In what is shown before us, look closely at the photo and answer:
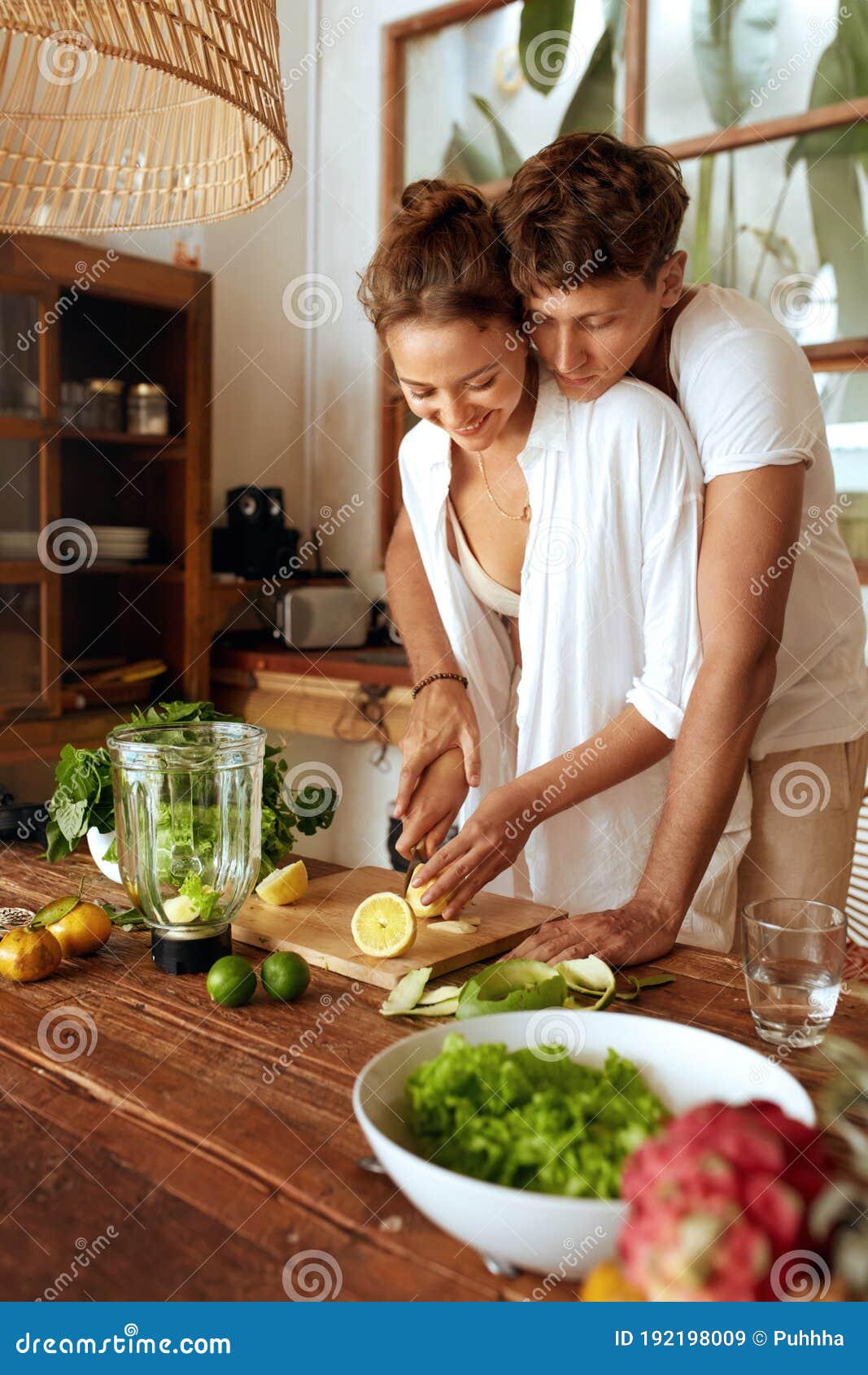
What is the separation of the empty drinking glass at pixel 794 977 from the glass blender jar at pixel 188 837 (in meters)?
0.52

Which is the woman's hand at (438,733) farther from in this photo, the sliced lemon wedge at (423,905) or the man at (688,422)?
the sliced lemon wedge at (423,905)

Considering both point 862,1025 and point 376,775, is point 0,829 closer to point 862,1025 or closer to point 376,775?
point 862,1025

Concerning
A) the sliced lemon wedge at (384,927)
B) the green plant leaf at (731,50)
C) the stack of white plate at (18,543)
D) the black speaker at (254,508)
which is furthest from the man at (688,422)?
the black speaker at (254,508)

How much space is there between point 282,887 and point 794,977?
0.62 metres

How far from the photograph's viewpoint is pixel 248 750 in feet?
4.02

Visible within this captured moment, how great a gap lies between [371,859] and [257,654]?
2.76 ft

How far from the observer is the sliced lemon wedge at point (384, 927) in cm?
122

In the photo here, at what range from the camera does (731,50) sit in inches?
119

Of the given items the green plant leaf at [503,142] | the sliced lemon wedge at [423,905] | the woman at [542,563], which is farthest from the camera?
the green plant leaf at [503,142]

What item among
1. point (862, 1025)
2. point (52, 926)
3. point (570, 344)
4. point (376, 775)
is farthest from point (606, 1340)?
point (376, 775)

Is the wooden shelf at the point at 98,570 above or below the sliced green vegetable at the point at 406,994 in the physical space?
above

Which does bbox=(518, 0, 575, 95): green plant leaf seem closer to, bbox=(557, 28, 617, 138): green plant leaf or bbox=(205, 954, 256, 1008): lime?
bbox=(557, 28, 617, 138): green plant leaf

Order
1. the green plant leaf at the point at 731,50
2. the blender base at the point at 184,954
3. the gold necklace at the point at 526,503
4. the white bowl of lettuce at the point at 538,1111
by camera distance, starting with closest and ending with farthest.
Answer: the white bowl of lettuce at the point at 538,1111, the blender base at the point at 184,954, the gold necklace at the point at 526,503, the green plant leaf at the point at 731,50

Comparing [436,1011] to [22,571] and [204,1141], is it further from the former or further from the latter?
[22,571]
